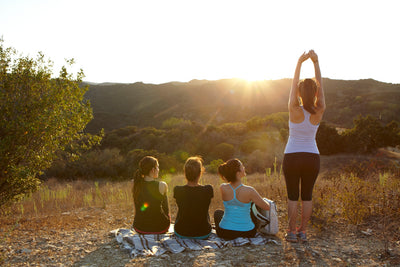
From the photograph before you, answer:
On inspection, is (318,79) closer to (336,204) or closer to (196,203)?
(196,203)

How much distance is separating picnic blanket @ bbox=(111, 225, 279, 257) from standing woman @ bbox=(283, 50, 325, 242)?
33.3 inches

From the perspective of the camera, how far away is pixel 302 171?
3.74 meters

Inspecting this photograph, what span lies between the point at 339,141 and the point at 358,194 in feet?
52.6

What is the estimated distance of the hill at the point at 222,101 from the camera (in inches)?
1673

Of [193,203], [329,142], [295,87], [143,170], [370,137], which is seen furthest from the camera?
[329,142]

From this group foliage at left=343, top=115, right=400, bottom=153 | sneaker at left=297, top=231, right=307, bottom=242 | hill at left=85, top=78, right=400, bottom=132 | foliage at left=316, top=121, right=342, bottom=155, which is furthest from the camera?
hill at left=85, top=78, right=400, bottom=132

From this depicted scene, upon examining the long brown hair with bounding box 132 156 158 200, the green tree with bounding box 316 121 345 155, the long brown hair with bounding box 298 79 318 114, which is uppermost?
the long brown hair with bounding box 298 79 318 114

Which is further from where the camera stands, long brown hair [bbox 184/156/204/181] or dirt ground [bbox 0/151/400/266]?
long brown hair [bbox 184/156/204/181]

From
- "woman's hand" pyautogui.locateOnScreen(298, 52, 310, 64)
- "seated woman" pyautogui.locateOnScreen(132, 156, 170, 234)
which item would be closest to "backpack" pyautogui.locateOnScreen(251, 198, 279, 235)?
"seated woman" pyautogui.locateOnScreen(132, 156, 170, 234)

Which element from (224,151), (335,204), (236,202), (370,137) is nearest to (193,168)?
(236,202)

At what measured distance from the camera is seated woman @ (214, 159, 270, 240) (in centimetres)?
390

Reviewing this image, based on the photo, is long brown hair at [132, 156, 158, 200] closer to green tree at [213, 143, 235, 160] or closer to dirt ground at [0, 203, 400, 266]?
dirt ground at [0, 203, 400, 266]

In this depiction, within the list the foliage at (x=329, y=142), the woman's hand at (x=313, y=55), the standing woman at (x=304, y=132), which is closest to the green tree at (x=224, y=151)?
the foliage at (x=329, y=142)

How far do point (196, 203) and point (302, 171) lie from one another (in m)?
1.42
